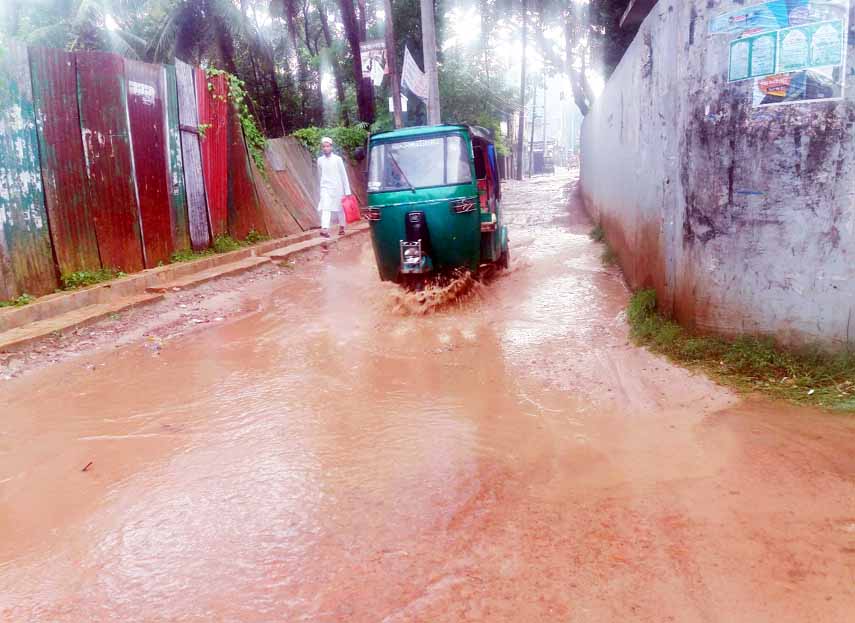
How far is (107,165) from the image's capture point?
26.3 feet

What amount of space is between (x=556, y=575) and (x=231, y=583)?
4.35 ft

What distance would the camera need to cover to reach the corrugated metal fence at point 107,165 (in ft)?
22.4

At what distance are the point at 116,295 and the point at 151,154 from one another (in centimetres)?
223

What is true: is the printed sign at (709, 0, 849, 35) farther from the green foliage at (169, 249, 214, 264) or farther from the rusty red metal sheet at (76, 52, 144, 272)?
the green foliage at (169, 249, 214, 264)

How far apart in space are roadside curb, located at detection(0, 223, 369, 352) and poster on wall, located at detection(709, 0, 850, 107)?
617cm

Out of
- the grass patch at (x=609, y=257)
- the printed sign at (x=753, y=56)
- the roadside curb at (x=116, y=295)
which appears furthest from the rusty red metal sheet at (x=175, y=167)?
the printed sign at (x=753, y=56)

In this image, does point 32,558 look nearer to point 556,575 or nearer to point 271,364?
point 556,575

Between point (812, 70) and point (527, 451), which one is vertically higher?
point (812, 70)

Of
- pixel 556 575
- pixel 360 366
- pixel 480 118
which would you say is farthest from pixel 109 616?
pixel 480 118

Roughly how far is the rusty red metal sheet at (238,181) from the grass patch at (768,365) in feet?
26.2

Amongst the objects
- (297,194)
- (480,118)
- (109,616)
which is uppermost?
(480,118)

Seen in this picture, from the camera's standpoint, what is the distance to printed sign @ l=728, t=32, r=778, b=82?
14.8 ft

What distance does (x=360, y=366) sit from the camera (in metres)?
5.71

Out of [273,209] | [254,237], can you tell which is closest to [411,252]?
[254,237]
